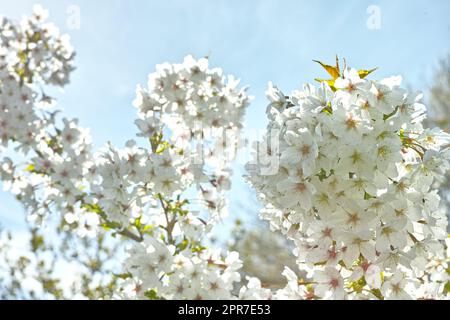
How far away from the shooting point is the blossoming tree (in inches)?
48.1

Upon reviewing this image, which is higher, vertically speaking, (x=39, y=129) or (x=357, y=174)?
(x=39, y=129)

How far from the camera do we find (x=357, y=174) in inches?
47.2

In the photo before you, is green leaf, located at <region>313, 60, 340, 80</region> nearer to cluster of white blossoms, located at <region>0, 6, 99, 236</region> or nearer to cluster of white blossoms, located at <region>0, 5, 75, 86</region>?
cluster of white blossoms, located at <region>0, 6, 99, 236</region>

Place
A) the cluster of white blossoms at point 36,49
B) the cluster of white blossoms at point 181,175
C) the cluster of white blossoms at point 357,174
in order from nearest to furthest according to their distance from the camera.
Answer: the cluster of white blossoms at point 357,174, the cluster of white blossoms at point 181,175, the cluster of white blossoms at point 36,49

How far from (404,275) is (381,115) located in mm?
556

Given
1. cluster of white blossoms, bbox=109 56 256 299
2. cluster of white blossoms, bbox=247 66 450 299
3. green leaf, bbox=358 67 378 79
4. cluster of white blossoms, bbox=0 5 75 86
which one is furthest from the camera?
cluster of white blossoms, bbox=0 5 75 86

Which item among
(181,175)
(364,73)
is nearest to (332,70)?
(364,73)

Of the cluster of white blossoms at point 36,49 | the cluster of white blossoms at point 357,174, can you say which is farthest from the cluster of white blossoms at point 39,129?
the cluster of white blossoms at point 357,174

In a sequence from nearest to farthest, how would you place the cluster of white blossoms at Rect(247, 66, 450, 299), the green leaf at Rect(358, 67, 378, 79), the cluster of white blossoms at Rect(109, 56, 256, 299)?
the cluster of white blossoms at Rect(247, 66, 450, 299), the green leaf at Rect(358, 67, 378, 79), the cluster of white blossoms at Rect(109, 56, 256, 299)

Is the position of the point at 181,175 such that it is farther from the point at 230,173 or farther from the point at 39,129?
the point at 39,129

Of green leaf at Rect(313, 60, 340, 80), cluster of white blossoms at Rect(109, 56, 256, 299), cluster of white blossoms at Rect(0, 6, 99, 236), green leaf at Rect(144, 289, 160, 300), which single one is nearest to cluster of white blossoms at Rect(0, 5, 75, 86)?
cluster of white blossoms at Rect(0, 6, 99, 236)

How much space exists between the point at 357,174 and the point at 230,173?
2.06 m

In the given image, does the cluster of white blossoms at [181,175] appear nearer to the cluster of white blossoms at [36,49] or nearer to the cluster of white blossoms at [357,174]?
the cluster of white blossoms at [357,174]

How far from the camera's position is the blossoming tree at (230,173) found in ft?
4.01
